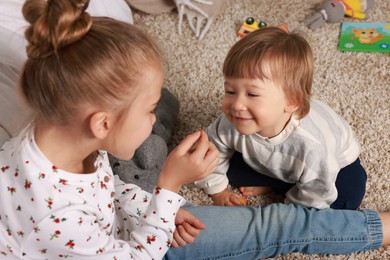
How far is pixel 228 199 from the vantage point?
1204 millimetres

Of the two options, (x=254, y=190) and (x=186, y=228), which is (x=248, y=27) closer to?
(x=254, y=190)

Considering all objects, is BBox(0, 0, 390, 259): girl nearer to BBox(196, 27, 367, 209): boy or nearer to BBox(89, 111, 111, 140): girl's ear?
BBox(89, 111, 111, 140): girl's ear

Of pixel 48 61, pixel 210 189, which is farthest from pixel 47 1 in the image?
pixel 210 189

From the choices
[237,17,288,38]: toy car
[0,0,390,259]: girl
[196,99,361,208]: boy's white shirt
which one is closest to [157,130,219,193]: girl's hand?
[0,0,390,259]: girl

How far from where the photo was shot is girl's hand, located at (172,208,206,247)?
97 centimetres

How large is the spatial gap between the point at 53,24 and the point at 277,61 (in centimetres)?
47

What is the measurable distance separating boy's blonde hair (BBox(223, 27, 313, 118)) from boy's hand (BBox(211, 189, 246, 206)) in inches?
12.3

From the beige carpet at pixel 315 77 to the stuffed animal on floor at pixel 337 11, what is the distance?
3 cm

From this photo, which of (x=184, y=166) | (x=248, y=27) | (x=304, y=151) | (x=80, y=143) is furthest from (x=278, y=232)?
(x=248, y=27)

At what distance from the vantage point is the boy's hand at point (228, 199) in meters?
1.20

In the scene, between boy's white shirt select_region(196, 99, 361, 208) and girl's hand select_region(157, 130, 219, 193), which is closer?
girl's hand select_region(157, 130, 219, 193)

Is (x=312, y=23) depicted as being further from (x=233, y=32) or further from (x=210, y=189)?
(x=210, y=189)

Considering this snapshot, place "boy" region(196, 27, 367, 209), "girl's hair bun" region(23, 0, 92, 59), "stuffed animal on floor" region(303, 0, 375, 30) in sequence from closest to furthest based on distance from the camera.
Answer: "girl's hair bun" region(23, 0, 92, 59)
"boy" region(196, 27, 367, 209)
"stuffed animal on floor" region(303, 0, 375, 30)

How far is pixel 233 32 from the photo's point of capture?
164 centimetres
